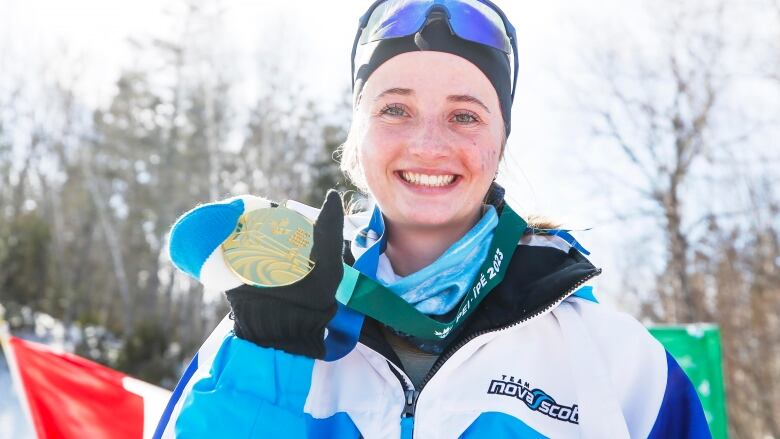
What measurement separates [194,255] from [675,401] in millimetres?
1198

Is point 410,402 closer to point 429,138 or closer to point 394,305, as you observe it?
point 394,305

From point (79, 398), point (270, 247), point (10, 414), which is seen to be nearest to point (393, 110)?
point (270, 247)

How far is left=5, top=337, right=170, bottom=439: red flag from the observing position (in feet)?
10.00

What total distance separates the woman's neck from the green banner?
4309 millimetres

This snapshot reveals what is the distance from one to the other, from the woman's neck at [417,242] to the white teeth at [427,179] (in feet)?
0.46

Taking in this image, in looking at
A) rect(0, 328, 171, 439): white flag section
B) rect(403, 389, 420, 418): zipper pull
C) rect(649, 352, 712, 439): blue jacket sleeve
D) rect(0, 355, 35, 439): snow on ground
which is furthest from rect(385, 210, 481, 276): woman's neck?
rect(0, 355, 35, 439): snow on ground

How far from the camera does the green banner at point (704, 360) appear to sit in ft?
18.5

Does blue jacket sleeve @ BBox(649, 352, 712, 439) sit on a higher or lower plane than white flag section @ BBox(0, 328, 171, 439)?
higher

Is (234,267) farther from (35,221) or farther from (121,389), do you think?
(35,221)

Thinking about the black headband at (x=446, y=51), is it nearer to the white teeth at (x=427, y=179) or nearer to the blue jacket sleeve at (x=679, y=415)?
the white teeth at (x=427, y=179)

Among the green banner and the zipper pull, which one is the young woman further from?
the green banner

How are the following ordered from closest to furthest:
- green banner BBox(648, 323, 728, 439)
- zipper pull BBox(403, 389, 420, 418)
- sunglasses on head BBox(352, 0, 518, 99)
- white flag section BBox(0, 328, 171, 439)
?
zipper pull BBox(403, 389, 420, 418) < sunglasses on head BBox(352, 0, 518, 99) < white flag section BBox(0, 328, 171, 439) < green banner BBox(648, 323, 728, 439)

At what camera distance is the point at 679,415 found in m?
1.65

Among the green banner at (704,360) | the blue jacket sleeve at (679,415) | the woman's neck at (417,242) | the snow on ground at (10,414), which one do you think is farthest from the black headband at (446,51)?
the snow on ground at (10,414)
